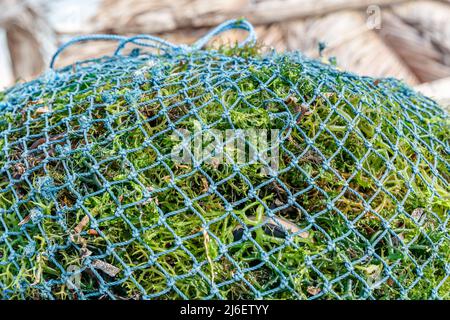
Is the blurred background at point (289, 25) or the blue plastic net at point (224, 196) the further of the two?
the blurred background at point (289, 25)

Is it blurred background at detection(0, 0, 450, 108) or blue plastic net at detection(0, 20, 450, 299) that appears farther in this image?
blurred background at detection(0, 0, 450, 108)

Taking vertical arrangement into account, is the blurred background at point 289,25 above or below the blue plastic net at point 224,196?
above

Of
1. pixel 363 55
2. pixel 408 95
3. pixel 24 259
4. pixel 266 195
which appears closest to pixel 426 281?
pixel 266 195

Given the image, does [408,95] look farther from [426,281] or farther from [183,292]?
[183,292]
